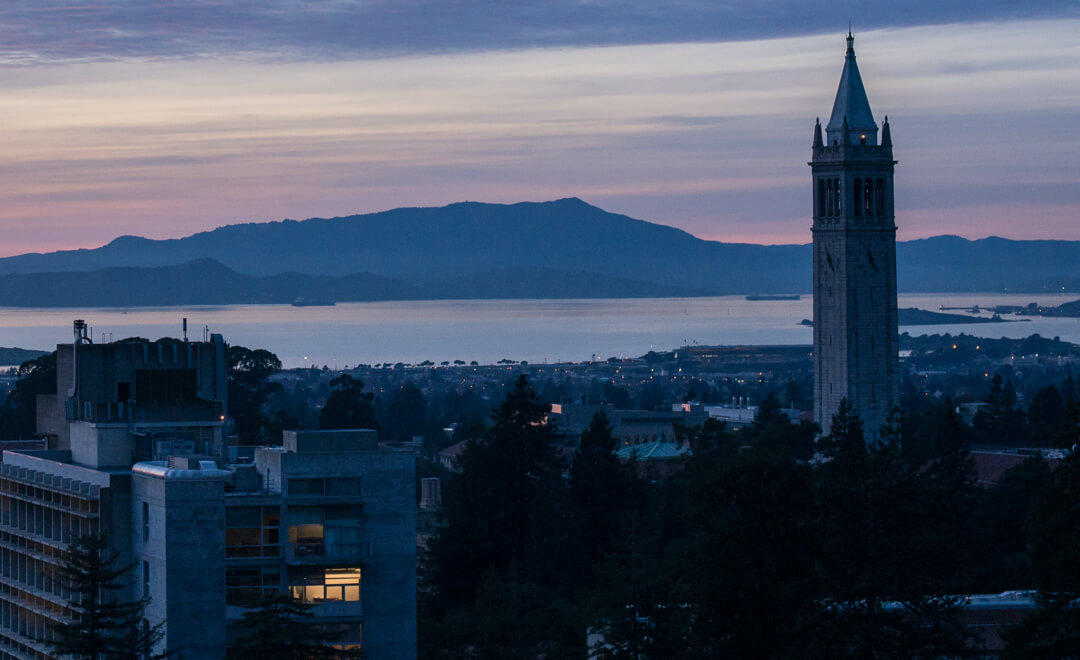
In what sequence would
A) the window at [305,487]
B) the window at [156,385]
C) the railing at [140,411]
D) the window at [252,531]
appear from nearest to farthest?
the window at [252,531]
the window at [305,487]
the railing at [140,411]
the window at [156,385]

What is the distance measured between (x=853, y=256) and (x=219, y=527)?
53.4 meters

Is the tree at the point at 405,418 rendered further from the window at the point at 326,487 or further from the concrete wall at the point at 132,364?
the window at the point at 326,487

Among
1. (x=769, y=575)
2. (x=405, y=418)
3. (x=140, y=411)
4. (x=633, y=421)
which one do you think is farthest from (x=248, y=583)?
(x=405, y=418)

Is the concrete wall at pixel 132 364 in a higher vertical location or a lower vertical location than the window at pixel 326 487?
higher

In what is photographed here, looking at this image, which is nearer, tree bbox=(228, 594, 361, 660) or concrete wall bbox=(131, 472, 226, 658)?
tree bbox=(228, 594, 361, 660)

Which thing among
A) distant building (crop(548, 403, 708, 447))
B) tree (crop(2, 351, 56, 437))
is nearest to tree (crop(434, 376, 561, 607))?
tree (crop(2, 351, 56, 437))

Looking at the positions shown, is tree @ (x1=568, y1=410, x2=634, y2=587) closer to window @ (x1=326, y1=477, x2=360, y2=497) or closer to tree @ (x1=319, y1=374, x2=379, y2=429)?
window @ (x1=326, y1=477, x2=360, y2=497)

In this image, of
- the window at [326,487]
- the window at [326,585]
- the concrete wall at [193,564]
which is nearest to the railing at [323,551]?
the window at [326,585]

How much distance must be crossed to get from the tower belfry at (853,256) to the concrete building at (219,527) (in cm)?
4737

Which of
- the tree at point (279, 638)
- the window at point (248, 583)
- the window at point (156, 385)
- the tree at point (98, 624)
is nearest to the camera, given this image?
the tree at point (279, 638)

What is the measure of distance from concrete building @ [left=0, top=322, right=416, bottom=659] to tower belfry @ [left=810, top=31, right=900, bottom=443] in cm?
4737

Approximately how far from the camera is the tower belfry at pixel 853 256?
274 ft

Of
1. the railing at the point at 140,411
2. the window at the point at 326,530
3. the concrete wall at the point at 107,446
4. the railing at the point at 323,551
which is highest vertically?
the railing at the point at 140,411

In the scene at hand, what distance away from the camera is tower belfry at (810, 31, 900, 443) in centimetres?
8344
